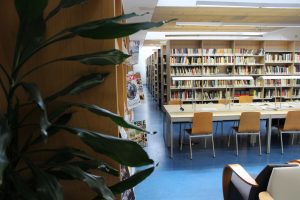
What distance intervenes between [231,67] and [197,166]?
4456 mm

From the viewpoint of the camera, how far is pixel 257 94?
307 inches

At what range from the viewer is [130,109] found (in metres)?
2.54

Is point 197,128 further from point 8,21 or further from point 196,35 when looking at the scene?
point 196,35

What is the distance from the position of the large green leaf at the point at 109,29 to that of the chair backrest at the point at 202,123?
3602 mm

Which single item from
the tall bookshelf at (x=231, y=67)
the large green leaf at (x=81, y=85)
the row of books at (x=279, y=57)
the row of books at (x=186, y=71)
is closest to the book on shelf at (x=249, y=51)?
the tall bookshelf at (x=231, y=67)

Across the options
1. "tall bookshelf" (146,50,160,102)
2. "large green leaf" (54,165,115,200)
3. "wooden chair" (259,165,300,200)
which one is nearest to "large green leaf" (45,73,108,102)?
"large green leaf" (54,165,115,200)

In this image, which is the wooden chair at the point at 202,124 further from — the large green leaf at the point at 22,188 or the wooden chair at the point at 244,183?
the large green leaf at the point at 22,188

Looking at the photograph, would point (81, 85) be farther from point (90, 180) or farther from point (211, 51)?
point (211, 51)

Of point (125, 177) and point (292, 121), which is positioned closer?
point (125, 177)

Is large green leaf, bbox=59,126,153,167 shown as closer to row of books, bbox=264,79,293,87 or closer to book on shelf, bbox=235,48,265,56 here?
book on shelf, bbox=235,48,265,56

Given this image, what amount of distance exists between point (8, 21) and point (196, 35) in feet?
32.8

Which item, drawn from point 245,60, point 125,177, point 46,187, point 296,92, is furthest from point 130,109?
point 296,92

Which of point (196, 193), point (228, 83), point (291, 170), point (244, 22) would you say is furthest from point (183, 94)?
point (291, 170)

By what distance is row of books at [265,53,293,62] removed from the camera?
7770 mm
